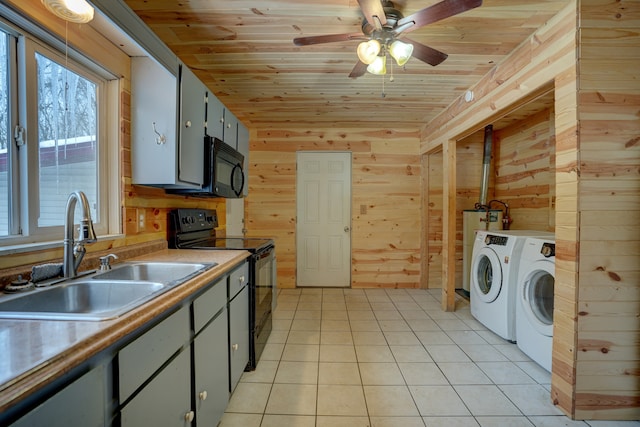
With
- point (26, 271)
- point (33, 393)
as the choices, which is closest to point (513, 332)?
point (33, 393)

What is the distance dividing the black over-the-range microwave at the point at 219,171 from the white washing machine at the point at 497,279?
2.44m

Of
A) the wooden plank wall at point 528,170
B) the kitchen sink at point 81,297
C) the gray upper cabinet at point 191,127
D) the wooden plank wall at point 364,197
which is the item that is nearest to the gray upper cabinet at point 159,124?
the gray upper cabinet at point 191,127

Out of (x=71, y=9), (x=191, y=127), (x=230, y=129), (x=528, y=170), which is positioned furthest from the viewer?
(x=528, y=170)

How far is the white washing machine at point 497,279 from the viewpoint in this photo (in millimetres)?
Result: 2400

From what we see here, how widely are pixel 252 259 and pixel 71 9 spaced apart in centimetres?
155

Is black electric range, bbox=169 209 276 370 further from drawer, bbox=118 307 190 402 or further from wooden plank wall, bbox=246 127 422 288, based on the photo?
wooden plank wall, bbox=246 127 422 288

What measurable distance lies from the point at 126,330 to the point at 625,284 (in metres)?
2.32

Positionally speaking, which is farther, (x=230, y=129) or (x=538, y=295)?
(x=230, y=129)

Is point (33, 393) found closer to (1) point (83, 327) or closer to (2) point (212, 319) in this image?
(1) point (83, 327)

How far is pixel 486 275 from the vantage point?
2861 millimetres

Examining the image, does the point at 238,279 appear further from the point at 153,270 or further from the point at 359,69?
the point at 359,69

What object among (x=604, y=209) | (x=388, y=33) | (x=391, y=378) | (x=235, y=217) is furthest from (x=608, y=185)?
(x=235, y=217)

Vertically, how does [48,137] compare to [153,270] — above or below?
above

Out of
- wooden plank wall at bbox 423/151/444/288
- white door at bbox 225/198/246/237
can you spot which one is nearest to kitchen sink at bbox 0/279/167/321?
white door at bbox 225/198/246/237
